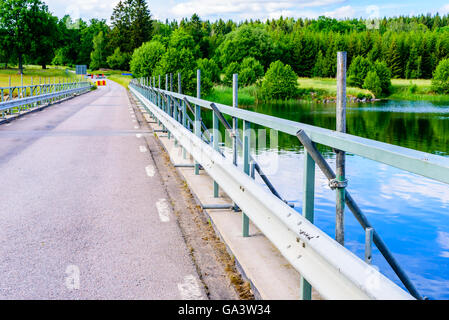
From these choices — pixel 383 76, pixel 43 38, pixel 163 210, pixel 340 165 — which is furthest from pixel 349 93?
pixel 340 165

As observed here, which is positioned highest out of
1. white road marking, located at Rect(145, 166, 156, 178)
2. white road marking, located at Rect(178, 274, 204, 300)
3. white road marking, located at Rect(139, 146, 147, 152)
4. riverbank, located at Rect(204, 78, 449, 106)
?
riverbank, located at Rect(204, 78, 449, 106)

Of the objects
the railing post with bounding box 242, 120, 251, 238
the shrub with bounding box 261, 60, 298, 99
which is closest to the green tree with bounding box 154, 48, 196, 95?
the shrub with bounding box 261, 60, 298, 99

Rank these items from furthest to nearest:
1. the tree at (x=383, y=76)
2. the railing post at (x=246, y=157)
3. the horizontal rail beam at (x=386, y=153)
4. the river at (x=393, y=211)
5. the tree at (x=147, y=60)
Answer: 1. the tree at (x=383, y=76)
2. the tree at (x=147, y=60)
3. the river at (x=393, y=211)
4. the railing post at (x=246, y=157)
5. the horizontal rail beam at (x=386, y=153)

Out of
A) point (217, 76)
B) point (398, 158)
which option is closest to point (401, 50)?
point (217, 76)

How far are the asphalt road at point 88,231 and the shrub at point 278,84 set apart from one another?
82454 millimetres

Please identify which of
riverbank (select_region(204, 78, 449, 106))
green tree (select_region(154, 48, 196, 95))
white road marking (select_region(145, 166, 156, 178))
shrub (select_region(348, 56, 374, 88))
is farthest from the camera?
shrub (select_region(348, 56, 374, 88))

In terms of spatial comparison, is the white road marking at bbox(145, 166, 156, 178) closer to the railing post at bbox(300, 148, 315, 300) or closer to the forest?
the railing post at bbox(300, 148, 315, 300)

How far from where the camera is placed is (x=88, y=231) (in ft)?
19.0

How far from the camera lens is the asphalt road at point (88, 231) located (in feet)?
13.9

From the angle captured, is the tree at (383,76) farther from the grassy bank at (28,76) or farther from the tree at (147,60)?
the grassy bank at (28,76)

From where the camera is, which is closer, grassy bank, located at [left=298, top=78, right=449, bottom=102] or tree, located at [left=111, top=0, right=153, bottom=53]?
grassy bank, located at [left=298, top=78, right=449, bottom=102]

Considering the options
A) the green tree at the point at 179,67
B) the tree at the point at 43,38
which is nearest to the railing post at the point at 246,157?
the green tree at the point at 179,67

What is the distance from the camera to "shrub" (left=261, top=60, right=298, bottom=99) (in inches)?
3681
